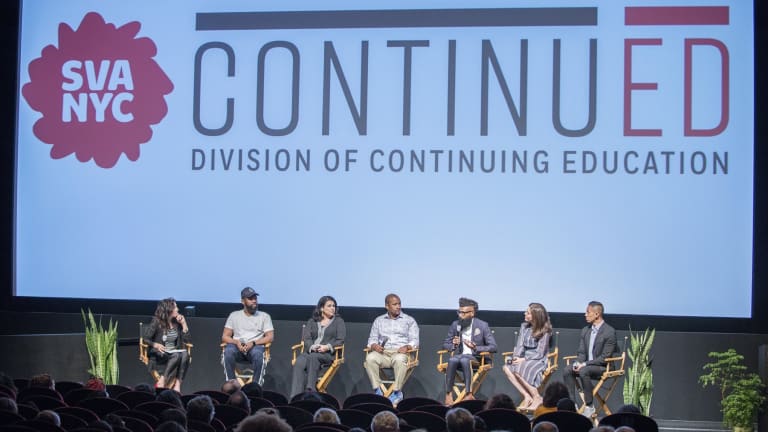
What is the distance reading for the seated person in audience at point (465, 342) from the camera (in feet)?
26.1

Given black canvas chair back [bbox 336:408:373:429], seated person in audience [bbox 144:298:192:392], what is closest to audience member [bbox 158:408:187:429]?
black canvas chair back [bbox 336:408:373:429]

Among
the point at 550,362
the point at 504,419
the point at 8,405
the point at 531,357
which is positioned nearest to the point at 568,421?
the point at 504,419

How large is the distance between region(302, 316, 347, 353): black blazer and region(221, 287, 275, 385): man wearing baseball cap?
0.33 metres

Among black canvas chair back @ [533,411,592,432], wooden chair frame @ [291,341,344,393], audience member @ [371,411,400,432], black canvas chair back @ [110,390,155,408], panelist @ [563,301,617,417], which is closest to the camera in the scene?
audience member @ [371,411,400,432]

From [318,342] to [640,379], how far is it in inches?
102

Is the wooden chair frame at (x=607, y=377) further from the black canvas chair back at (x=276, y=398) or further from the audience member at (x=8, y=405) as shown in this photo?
the audience member at (x=8, y=405)

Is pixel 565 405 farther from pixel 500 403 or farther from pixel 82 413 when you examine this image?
pixel 82 413

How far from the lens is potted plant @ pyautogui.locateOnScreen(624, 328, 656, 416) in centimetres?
774

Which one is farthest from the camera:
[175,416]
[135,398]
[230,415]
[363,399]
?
[363,399]

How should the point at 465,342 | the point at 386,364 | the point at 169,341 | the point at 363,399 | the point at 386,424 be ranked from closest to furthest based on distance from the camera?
the point at 386,424
the point at 363,399
the point at 465,342
the point at 386,364
the point at 169,341

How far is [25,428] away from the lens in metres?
3.75

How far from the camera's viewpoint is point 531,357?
793 centimetres

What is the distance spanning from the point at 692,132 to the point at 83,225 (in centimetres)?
558

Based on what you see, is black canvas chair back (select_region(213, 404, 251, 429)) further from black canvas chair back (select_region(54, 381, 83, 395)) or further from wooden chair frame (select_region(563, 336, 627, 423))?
wooden chair frame (select_region(563, 336, 627, 423))
